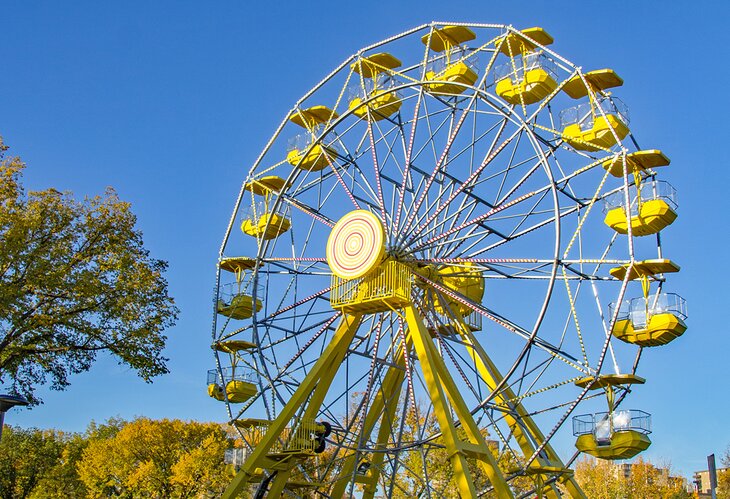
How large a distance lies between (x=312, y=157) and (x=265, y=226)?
8.50 ft

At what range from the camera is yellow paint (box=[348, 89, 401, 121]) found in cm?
2500

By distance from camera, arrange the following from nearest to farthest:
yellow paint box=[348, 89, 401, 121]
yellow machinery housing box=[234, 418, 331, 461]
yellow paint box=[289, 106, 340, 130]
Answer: yellow machinery housing box=[234, 418, 331, 461] < yellow paint box=[348, 89, 401, 121] < yellow paint box=[289, 106, 340, 130]

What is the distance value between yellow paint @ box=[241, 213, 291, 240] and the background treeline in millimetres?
23332

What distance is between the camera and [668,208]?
19.9 metres

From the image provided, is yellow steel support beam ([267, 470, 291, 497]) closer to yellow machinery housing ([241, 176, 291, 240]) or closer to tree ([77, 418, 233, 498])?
yellow machinery housing ([241, 176, 291, 240])

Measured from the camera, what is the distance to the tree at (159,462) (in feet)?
153

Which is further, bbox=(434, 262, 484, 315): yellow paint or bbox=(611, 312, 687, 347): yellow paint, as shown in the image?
bbox=(434, 262, 484, 315): yellow paint

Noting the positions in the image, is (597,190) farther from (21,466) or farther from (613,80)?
(21,466)

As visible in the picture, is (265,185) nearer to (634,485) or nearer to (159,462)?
(159,462)

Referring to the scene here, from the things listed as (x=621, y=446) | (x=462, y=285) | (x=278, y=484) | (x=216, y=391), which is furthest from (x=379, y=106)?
(x=621, y=446)

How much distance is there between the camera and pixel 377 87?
25234 mm

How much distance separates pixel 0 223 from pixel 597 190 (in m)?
14.2

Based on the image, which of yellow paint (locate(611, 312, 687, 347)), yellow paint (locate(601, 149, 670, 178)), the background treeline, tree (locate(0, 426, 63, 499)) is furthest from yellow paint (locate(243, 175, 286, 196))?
tree (locate(0, 426, 63, 499))

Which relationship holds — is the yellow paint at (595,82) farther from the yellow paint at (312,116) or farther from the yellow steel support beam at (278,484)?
the yellow steel support beam at (278,484)
